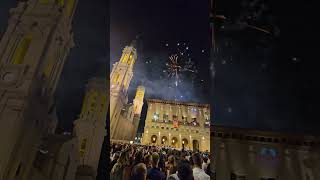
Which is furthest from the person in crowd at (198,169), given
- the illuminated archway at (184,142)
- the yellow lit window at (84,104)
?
the yellow lit window at (84,104)

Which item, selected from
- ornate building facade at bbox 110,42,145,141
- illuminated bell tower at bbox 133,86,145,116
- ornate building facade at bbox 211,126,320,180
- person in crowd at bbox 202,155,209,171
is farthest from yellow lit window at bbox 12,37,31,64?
ornate building facade at bbox 211,126,320,180

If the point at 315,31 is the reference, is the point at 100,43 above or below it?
below

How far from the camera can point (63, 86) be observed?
2.66 m

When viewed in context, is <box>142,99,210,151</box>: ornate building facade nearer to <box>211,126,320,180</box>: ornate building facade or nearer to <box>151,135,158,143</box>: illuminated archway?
<box>151,135,158,143</box>: illuminated archway

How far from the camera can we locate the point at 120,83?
2.75 metres

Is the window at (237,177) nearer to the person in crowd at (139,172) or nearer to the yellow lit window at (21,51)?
the person in crowd at (139,172)

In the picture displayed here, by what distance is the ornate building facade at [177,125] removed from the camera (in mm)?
2547

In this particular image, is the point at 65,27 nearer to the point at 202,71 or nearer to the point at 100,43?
the point at 100,43

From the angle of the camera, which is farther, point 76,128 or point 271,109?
point 271,109

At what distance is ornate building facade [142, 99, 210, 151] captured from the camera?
100 inches

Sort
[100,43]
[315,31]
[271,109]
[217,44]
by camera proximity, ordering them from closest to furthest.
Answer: [100,43]
[217,44]
[315,31]
[271,109]

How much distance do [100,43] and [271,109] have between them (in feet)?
11.9

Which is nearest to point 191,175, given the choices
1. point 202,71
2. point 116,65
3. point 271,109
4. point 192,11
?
point 202,71

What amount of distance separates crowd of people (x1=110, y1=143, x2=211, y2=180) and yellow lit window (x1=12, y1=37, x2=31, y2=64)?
3.88 feet
